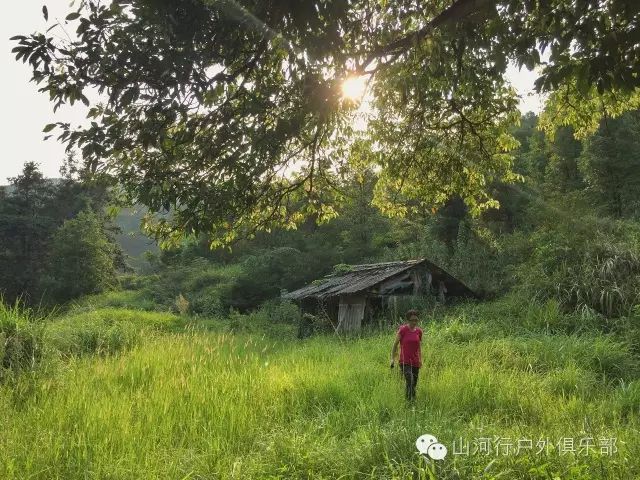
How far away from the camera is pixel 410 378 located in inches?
277

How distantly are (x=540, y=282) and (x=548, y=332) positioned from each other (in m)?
3.17

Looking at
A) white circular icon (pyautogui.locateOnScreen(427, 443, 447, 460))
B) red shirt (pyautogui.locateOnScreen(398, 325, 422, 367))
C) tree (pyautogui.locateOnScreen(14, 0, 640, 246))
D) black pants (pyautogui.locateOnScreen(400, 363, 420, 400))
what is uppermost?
tree (pyautogui.locateOnScreen(14, 0, 640, 246))

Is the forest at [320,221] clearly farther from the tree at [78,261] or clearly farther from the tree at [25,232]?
the tree at [25,232]

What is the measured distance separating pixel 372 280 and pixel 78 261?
27.2 metres

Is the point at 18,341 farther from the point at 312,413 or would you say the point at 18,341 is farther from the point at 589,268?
the point at 589,268

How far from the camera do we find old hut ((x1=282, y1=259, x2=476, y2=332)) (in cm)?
1691

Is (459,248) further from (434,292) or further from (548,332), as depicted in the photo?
(548,332)

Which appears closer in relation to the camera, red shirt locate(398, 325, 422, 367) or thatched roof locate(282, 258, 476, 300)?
red shirt locate(398, 325, 422, 367)

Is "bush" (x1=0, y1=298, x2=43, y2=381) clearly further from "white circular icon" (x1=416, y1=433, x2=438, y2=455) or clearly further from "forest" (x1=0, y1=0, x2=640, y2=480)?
"white circular icon" (x1=416, y1=433, x2=438, y2=455)

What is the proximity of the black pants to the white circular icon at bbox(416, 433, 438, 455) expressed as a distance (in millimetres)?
2278

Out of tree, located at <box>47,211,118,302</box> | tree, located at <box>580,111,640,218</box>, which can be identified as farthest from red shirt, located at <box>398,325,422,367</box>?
tree, located at <box>47,211,118,302</box>

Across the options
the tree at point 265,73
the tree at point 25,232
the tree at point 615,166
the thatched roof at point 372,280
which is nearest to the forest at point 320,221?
the tree at point 265,73

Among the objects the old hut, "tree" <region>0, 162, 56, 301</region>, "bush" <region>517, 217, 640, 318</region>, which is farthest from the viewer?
"tree" <region>0, 162, 56, 301</region>

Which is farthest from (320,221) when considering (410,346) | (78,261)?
(78,261)
